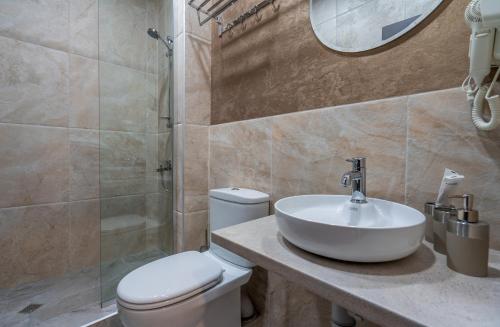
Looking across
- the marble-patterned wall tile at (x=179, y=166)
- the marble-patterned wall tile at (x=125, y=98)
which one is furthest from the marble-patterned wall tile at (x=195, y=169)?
the marble-patterned wall tile at (x=125, y=98)

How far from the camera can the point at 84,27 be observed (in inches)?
63.8

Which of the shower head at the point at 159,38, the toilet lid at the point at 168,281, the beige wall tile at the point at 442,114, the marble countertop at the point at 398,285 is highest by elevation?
the shower head at the point at 159,38

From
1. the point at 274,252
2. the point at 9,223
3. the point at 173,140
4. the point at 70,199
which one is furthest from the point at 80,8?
the point at 274,252

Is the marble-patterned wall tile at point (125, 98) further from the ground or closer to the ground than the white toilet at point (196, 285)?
further from the ground

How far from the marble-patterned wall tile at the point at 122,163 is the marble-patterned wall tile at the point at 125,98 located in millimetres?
70

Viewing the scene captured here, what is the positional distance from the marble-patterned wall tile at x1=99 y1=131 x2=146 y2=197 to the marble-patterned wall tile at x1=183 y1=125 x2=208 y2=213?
357 mm

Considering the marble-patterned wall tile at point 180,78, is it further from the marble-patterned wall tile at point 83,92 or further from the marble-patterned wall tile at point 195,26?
the marble-patterned wall tile at point 83,92

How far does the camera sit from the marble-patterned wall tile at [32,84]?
4.54 feet

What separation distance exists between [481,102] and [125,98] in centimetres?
179

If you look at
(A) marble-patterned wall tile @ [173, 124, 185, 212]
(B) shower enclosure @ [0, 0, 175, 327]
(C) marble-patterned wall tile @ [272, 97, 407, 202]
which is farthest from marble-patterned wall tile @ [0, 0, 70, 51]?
(C) marble-patterned wall tile @ [272, 97, 407, 202]

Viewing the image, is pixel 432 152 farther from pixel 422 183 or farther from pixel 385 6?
pixel 385 6

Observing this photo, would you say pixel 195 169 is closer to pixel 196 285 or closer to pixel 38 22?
pixel 196 285

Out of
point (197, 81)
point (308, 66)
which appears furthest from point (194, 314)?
point (197, 81)

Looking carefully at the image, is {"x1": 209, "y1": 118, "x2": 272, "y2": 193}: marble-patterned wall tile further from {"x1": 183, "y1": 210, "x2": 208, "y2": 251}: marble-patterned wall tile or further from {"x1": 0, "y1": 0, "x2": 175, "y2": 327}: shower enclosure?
{"x1": 0, "y1": 0, "x2": 175, "y2": 327}: shower enclosure
